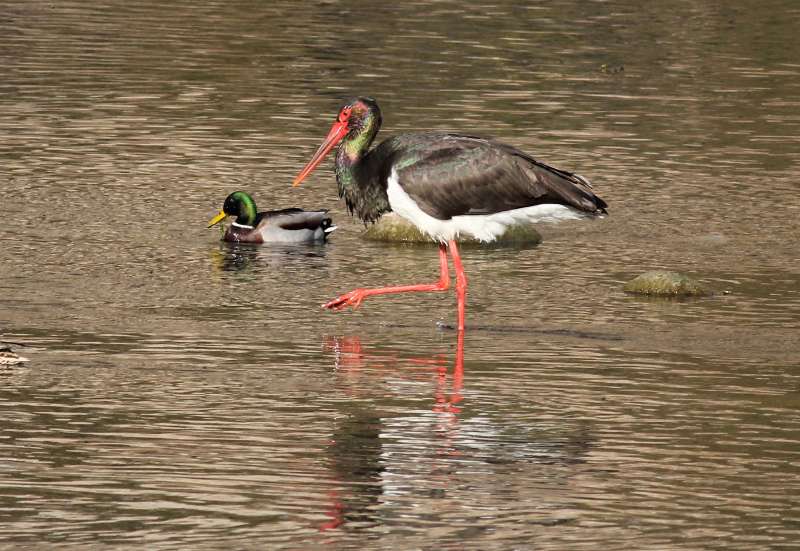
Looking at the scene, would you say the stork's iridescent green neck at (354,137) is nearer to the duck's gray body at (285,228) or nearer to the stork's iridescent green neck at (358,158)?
the stork's iridescent green neck at (358,158)

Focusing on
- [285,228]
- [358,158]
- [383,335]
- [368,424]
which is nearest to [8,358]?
[368,424]

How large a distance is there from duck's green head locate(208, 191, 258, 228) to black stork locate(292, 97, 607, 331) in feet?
10.7

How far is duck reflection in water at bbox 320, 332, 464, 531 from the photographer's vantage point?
368 inches

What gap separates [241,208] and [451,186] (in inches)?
158

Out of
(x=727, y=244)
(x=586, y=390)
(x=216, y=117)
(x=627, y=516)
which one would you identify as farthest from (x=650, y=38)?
(x=627, y=516)

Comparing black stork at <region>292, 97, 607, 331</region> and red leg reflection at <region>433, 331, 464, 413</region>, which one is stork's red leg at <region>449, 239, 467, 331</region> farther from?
red leg reflection at <region>433, 331, 464, 413</region>

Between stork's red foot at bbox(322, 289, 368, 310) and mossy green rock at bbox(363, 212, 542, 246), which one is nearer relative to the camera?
stork's red foot at bbox(322, 289, 368, 310)

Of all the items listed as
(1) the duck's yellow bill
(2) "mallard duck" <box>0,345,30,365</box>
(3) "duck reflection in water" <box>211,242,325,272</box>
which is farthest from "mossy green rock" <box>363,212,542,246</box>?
(2) "mallard duck" <box>0,345,30,365</box>

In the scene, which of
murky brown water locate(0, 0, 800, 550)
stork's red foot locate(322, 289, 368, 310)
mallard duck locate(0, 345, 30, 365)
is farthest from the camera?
stork's red foot locate(322, 289, 368, 310)

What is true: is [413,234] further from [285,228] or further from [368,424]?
[368,424]

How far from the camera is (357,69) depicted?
3014cm

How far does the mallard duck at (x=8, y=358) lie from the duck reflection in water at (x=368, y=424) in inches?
78.4

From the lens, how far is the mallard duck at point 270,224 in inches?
712

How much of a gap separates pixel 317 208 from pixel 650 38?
57.6 feet
